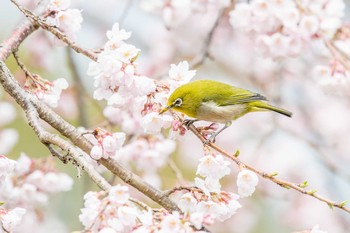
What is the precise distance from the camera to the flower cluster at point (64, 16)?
2400 millimetres

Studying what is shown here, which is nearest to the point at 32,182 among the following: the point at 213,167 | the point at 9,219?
the point at 9,219

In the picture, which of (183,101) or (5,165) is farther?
(183,101)

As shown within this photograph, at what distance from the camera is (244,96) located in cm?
267

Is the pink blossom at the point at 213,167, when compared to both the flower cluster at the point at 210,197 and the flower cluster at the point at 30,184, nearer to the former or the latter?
the flower cluster at the point at 210,197

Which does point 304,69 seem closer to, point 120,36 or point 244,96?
point 244,96

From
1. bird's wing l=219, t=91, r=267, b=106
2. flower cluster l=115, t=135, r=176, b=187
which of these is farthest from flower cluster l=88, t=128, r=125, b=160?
flower cluster l=115, t=135, r=176, b=187

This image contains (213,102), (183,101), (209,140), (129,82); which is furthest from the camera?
(213,102)

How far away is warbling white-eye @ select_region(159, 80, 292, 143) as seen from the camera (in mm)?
2330

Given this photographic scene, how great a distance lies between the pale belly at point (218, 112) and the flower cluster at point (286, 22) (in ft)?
2.61

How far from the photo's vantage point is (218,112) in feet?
8.39

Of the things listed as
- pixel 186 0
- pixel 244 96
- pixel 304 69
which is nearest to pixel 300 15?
pixel 186 0

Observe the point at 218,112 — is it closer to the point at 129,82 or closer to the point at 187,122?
the point at 187,122

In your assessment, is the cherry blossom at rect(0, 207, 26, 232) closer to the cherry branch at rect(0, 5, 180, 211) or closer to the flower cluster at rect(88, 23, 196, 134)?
the cherry branch at rect(0, 5, 180, 211)

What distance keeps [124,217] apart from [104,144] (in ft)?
1.43
